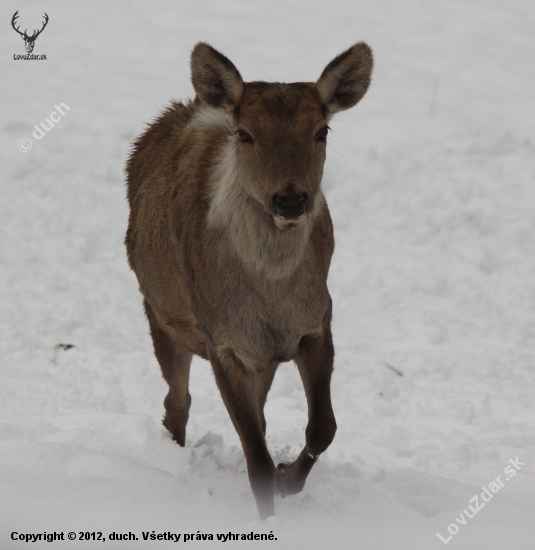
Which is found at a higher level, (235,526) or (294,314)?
(294,314)

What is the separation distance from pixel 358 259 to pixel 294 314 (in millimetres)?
4998

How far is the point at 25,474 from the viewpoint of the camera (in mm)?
5430

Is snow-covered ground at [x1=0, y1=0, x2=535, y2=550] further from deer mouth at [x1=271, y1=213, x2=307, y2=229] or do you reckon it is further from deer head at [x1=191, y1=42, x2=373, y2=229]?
deer head at [x1=191, y1=42, x2=373, y2=229]

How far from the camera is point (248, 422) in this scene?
18.1ft

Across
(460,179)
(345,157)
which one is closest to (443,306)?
(460,179)

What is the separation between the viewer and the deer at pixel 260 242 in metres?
5.13

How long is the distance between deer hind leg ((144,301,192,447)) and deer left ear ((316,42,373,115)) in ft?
7.66

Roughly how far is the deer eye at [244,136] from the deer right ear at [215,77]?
0.26m

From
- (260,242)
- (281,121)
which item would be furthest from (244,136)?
(260,242)

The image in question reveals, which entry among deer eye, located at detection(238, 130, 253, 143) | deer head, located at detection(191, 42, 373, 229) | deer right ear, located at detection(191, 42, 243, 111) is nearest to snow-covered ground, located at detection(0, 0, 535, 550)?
deer head, located at detection(191, 42, 373, 229)

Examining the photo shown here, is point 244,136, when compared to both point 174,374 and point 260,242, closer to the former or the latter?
point 260,242

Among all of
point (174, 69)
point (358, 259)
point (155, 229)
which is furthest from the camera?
point (174, 69)

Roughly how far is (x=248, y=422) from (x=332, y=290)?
4686 mm

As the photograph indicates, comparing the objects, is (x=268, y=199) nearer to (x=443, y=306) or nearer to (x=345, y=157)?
(x=443, y=306)
